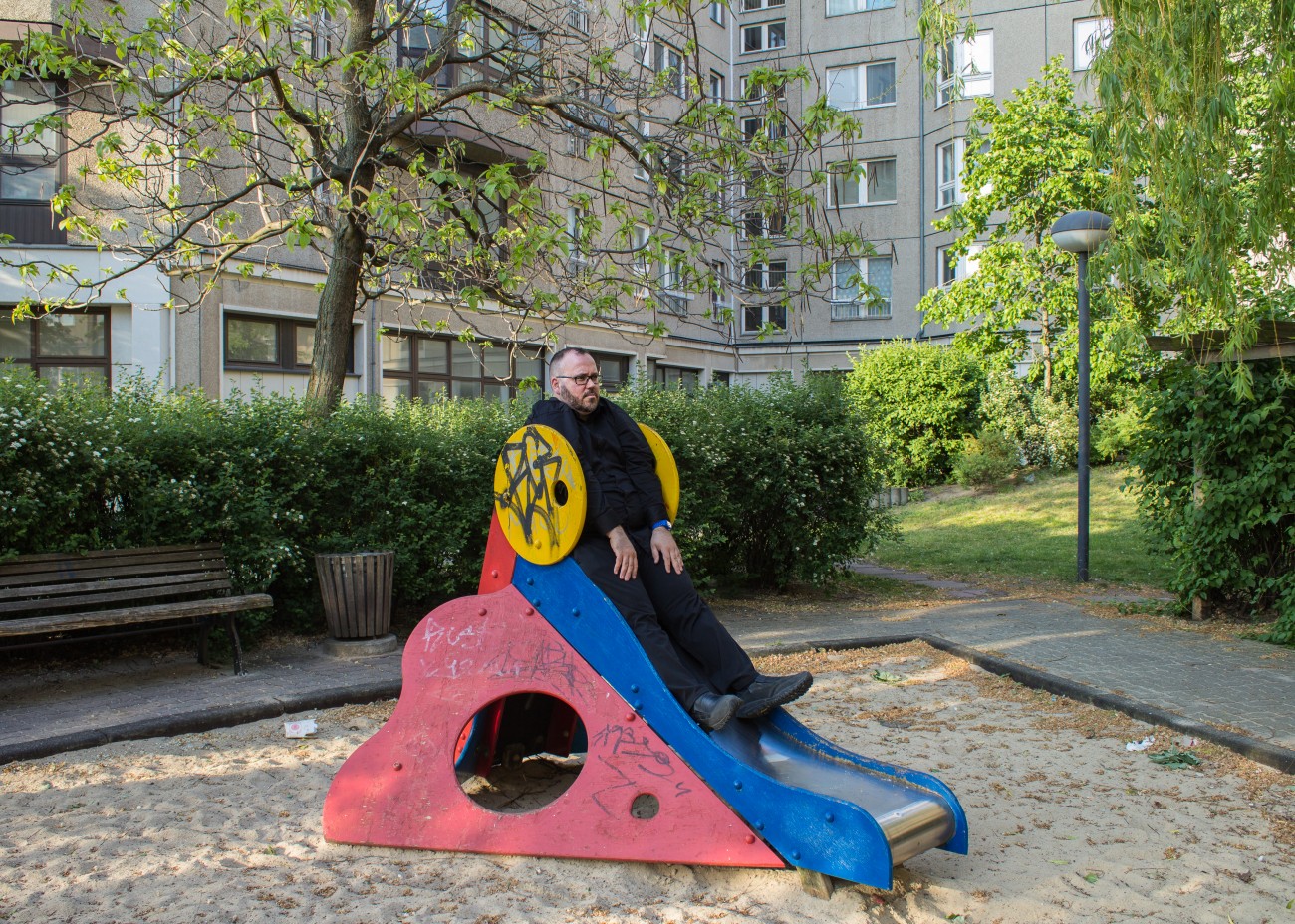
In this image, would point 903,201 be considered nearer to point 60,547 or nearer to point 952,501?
point 952,501

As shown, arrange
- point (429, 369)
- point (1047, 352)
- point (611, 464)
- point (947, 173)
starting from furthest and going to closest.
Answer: point (947, 173) → point (1047, 352) → point (429, 369) → point (611, 464)

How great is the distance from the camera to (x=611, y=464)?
4379 millimetres

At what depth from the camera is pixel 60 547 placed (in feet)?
22.0

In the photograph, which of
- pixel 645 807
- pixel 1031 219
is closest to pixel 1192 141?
pixel 645 807

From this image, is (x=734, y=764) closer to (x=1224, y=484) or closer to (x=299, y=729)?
(x=299, y=729)

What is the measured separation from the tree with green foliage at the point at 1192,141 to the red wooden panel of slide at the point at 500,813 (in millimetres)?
4446

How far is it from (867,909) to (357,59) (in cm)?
703

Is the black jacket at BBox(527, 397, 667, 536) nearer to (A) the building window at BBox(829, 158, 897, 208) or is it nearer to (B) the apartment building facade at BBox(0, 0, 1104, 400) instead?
(B) the apartment building facade at BBox(0, 0, 1104, 400)

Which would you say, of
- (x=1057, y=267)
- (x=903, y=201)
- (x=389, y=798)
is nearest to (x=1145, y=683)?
(x=389, y=798)

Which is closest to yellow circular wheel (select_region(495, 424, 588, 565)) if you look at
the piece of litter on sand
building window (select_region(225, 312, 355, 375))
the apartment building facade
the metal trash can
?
the piece of litter on sand

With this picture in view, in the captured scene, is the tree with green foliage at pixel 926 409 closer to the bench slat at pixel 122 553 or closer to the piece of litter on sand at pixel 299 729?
the bench slat at pixel 122 553

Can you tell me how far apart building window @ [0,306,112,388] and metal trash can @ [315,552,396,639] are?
411 inches

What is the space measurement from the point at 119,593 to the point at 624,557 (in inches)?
170

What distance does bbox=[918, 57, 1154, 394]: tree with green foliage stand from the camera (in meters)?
22.1
